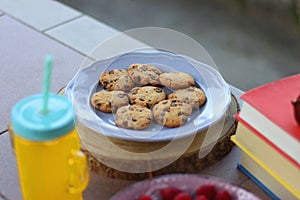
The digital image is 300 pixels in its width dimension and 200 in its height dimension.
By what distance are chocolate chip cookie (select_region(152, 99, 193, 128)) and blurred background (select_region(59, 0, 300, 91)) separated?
1280 millimetres

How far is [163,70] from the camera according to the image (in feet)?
2.60

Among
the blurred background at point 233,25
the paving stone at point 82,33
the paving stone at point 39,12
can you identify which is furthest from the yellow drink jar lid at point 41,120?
the blurred background at point 233,25

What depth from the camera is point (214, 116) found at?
2.27ft

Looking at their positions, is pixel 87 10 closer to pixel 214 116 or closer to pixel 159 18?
pixel 159 18

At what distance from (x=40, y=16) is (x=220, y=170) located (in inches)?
23.7

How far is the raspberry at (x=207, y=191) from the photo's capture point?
1.85 ft

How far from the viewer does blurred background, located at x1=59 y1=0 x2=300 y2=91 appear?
80.4 inches

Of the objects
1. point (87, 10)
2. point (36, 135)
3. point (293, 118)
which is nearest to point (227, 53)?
point (87, 10)

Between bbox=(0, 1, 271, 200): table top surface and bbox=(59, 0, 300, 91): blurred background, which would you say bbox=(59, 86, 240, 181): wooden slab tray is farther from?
bbox=(59, 0, 300, 91): blurred background

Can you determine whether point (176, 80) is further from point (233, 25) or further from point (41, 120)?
point (233, 25)

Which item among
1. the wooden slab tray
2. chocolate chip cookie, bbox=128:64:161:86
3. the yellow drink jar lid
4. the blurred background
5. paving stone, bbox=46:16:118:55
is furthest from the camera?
the blurred background

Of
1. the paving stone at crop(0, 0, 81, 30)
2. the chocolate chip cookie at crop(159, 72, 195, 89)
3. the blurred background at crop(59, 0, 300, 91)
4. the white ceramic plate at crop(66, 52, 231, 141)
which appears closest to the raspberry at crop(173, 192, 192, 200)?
the white ceramic plate at crop(66, 52, 231, 141)

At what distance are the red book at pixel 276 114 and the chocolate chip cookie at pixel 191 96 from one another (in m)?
0.08

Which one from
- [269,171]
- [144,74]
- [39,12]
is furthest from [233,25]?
[269,171]
